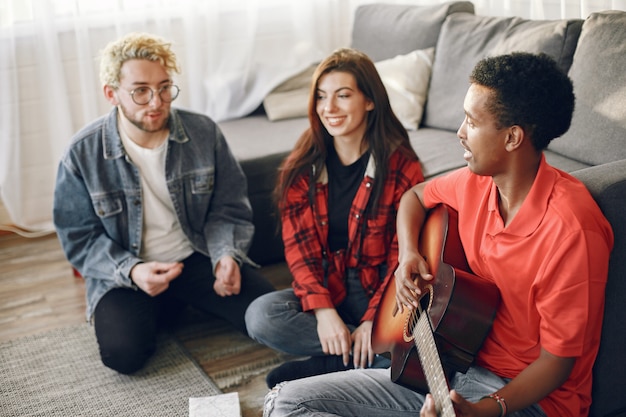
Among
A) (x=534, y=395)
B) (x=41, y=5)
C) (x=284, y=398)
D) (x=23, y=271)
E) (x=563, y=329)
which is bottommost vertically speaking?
(x=23, y=271)

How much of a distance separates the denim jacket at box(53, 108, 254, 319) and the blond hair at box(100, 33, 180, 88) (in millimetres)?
136

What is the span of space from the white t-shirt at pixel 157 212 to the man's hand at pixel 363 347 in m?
0.68

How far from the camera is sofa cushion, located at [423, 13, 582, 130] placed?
2.42 metres

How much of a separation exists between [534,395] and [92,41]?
2.58m

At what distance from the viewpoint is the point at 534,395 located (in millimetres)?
1373

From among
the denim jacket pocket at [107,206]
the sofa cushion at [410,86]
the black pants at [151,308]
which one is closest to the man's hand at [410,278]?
the black pants at [151,308]

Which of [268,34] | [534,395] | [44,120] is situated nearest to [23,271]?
[44,120]

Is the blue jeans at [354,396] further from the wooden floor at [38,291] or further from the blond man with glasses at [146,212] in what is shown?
the blond man with glasses at [146,212]

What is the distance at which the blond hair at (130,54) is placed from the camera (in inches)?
87.6

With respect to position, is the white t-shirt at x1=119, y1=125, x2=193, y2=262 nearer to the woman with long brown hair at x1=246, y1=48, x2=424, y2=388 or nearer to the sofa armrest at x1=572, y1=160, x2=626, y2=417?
the woman with long brown hair at x1=246, y1=48, x2=424, y2=388

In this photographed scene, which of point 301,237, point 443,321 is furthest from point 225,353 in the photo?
point 443,321

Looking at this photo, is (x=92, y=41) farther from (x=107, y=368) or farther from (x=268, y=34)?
(x=107, y=368)

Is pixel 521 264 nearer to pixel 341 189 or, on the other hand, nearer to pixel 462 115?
pixel 341 189

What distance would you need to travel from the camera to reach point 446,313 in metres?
1.49
